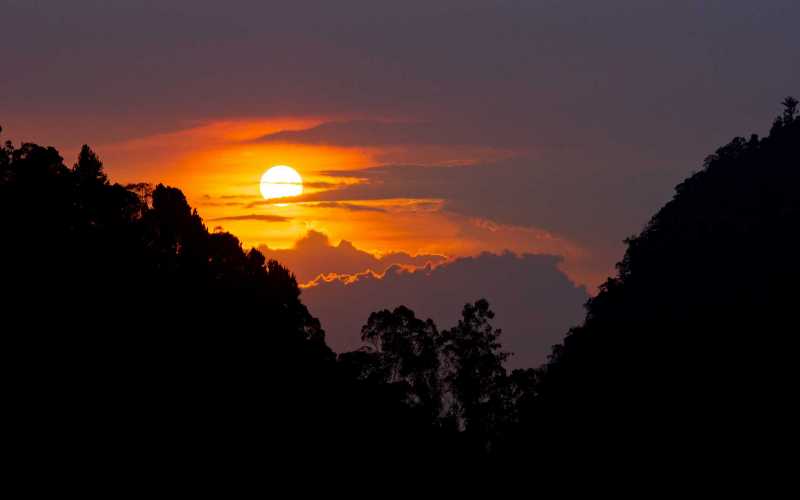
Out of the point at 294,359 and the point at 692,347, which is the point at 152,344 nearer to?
the point at 294,359

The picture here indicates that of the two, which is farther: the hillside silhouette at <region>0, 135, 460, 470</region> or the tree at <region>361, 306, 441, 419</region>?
the tree at <region>361, 306, 441, 419</region>

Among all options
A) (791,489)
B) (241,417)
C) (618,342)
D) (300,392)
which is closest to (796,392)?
(791,489)

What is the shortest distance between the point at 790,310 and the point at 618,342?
22.3 meters

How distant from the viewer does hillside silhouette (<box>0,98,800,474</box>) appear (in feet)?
298

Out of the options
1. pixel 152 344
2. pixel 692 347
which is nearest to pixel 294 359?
pixel 152 344

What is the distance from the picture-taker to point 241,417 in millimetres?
97438

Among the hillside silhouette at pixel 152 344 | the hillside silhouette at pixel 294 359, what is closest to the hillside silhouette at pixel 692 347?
the hillside silhouette at pixel 294 359

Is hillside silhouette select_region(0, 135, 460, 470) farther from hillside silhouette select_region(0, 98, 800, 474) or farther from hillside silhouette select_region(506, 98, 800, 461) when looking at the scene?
hillside silhouette select_region(506, 98, 800, 461)

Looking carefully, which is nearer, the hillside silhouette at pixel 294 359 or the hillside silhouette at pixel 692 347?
the hillside silhouette at pixel 294 359

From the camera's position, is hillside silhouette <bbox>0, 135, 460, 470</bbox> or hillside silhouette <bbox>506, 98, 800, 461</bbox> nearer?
hillside silhouette <bbox>0, 135, 460, 470</bbox>

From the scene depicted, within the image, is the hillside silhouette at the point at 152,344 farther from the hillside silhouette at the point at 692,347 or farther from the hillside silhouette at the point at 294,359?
the hillside silhouette at the point at 692,347

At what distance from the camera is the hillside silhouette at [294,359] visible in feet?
298

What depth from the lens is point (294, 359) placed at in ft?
377

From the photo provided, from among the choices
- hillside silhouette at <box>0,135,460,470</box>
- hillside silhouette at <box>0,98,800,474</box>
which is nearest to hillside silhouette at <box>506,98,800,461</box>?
hillside silhouette at <box>0,98,800,474</box>
